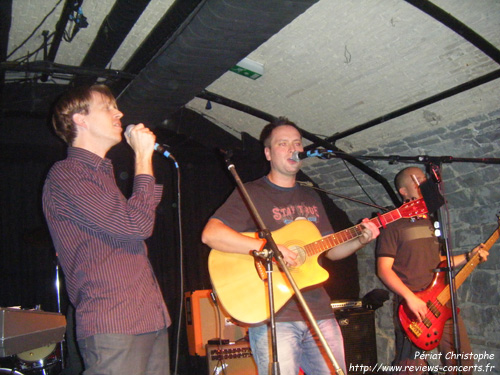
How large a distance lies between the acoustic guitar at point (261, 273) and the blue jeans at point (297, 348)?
0.39 feet

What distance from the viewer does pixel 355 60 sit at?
164 inches

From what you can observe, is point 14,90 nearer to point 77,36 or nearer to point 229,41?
point 77,36

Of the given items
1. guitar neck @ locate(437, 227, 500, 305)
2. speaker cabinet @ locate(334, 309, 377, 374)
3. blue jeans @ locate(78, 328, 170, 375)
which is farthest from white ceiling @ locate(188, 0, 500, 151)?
blue jeans @ locate(78, 328, 170, 375)

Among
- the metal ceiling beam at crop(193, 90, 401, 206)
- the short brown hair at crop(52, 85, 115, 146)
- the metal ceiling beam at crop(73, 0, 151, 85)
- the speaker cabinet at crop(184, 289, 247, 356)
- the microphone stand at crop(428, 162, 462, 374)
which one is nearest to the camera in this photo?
the short brown hair at crop(52, 85, 115, 146)

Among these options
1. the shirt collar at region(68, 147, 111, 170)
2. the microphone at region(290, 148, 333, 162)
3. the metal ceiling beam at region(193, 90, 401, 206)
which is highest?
the metal ceiling beam at region(193, 90, 401, 206)

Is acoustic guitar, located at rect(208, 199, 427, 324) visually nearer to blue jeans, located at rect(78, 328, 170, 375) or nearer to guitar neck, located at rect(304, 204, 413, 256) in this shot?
guitar neck, located at rect(304, 204, 413, 256)

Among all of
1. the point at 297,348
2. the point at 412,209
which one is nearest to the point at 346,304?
the point at 412,209

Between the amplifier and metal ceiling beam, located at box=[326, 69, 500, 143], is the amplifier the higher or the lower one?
the lower one

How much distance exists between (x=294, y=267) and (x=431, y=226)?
2082 mm

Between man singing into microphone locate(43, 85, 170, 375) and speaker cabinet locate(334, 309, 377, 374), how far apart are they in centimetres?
359

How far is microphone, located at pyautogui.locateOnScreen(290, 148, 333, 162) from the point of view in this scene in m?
2.74

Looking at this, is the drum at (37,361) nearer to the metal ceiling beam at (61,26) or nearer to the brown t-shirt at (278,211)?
the brown t-shirt at (278,211)

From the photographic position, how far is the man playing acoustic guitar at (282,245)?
239 centimetres

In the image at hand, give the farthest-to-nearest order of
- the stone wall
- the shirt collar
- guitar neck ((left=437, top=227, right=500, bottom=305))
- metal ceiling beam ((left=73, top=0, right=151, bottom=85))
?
the stone wall
guitar neck ((left=437, top=227, right=500, bottom=305))
metal ceiling beam ((left=73, top=0, right=151, bottom=85))
the shirt collar
